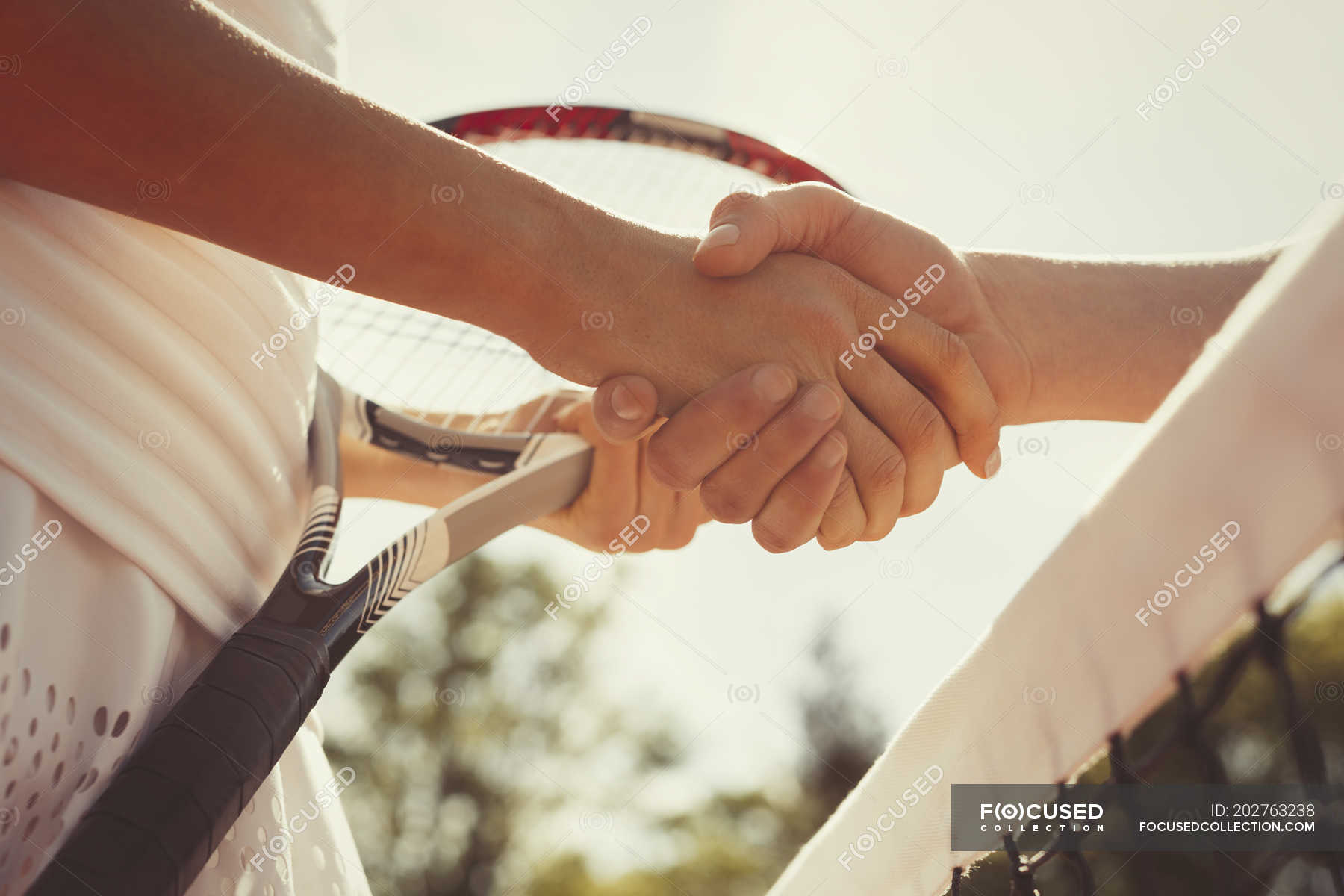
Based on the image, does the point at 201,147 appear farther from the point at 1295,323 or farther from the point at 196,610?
the point at 1295,323

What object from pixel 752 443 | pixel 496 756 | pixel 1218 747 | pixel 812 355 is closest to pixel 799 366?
pixel 812 355

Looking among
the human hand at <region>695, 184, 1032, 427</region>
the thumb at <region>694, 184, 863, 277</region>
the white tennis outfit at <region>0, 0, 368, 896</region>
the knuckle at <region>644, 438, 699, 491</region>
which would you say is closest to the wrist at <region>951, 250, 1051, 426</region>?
the human hand at <region>695, 184, 1032, 427</region>

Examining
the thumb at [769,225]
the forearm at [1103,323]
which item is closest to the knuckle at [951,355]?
the forearm at [1103,323]

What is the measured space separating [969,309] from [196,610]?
54.2 inches

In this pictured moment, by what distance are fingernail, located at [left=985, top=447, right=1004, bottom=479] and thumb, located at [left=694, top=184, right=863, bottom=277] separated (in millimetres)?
500

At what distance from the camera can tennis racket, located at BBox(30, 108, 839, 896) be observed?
925mm

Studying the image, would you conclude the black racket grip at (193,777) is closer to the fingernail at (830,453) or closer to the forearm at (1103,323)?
the fingernail at (830,453)

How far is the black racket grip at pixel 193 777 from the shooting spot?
0.88 metres

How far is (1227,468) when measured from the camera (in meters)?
0.80

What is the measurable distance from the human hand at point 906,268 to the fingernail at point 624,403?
0.40 metres

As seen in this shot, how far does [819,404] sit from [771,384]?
0.09 m

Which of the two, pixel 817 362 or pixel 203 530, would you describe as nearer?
pixel 203 530

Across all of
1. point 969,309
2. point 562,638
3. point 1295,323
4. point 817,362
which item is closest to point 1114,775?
point 1295,323

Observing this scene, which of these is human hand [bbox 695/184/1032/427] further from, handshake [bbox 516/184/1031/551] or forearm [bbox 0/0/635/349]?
forearm [bbox 0/0/635/349]
